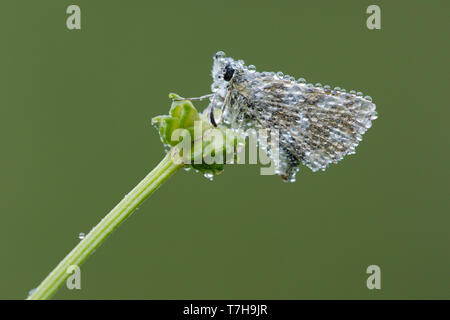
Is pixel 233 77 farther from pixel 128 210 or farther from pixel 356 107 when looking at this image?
pixel 128 210

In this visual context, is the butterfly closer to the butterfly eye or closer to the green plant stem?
the butterfly eye

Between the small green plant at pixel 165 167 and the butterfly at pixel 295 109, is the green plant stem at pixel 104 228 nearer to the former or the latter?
the small green plant at pixel 165 167

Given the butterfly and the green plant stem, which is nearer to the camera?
the green plant stem

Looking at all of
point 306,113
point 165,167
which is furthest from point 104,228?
point 306,113

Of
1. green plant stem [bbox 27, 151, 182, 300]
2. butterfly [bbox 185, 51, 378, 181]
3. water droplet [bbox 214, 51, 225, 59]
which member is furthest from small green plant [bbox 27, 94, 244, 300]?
water droplet [bbox 214, 51, 225, 59]

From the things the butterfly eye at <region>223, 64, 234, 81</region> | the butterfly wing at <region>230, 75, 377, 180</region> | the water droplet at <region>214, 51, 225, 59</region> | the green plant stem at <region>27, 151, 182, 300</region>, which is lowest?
the green plant stem at <region>27, 151, 182, 300</region>

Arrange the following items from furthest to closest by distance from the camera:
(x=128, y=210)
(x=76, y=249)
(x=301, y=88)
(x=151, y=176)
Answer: (x=301, y=88) → (x=151, y=176) → (x=128, y=210) → (x=76, y=249)

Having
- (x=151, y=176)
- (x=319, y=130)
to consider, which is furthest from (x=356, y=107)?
(x=151, y=176)

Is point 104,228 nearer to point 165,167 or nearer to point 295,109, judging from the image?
point 165,167
